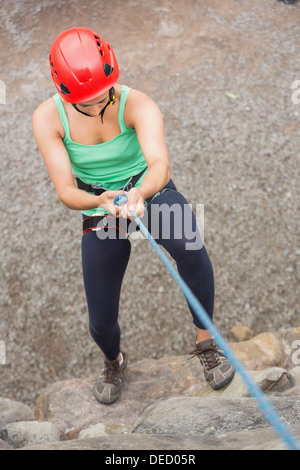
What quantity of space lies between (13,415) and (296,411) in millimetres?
2532

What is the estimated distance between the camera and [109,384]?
12.3ft

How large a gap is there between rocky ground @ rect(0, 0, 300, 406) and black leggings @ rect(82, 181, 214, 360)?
6.30ft

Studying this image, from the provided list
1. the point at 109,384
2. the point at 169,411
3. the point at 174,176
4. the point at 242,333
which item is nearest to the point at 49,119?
the point at 169,411

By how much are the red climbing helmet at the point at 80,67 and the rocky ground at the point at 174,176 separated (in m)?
2.95

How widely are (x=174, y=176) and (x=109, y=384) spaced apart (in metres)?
3.17

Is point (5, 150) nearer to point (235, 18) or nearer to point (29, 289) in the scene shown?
point (29, 289)

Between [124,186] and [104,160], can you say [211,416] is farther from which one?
[104,160]

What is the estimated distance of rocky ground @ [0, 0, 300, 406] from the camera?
15.9ft

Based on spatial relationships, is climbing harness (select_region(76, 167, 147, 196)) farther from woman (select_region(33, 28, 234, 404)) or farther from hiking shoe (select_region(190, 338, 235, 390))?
hiking shoe (select_region(190, 338, 235, 390))
